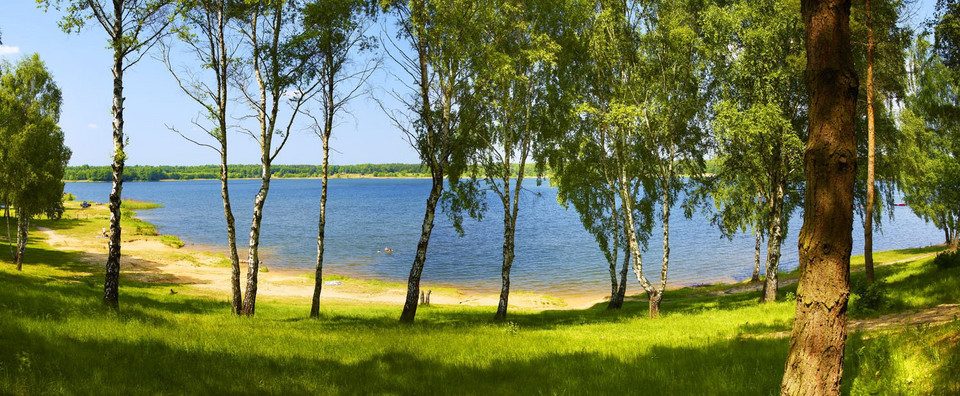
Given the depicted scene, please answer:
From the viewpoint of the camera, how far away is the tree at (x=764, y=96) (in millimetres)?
18562

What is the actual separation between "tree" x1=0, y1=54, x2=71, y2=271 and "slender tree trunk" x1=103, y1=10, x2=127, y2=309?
19.9m

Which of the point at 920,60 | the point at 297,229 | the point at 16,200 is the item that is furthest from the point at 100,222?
the point at 920,60

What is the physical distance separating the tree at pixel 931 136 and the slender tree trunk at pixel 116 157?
37.8 m

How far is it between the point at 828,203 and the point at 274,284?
39.0m

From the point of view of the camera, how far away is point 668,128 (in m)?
20.4

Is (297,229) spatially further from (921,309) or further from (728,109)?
(921,309)

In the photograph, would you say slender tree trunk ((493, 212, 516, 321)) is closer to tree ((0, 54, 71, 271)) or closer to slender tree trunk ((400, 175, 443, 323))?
slender tree trunk ((400, 175, 443, 323))

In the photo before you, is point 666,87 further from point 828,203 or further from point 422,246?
point 828,203

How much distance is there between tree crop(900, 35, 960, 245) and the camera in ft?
95.1

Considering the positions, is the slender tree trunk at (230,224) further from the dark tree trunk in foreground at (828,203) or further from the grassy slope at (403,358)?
the dark tree trunk in foreground at (828,203)

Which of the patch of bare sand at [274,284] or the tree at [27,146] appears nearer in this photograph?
the tree at [27,146]

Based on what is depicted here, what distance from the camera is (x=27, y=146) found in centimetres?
2992

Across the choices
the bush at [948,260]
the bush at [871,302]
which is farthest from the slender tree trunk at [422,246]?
the bush at [948,260]

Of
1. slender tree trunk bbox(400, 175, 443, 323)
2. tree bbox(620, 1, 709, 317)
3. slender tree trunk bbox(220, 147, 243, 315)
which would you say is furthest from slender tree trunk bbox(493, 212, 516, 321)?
slender tree trunk bbox(220, 147, 243, 315)
